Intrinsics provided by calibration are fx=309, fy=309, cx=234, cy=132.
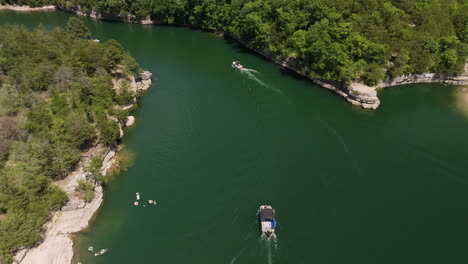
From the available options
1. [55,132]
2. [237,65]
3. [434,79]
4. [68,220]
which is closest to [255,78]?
[237,65]

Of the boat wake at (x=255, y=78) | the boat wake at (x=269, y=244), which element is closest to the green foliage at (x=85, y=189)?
the boat wake at (x=269, y=244)

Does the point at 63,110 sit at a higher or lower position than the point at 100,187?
higher

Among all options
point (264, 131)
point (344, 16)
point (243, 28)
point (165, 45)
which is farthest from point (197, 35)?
point (264, 131)

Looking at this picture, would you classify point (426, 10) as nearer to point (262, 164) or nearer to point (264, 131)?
point (264, 131)

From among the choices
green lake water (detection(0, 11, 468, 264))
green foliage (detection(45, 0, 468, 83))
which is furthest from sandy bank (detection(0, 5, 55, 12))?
green lake water (detection(0, 11, 468, 264))

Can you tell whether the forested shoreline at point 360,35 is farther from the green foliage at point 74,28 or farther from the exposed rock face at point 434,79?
the green foliage at point 74,28
